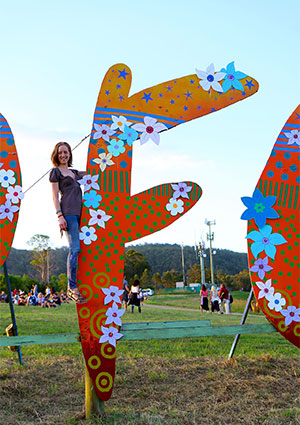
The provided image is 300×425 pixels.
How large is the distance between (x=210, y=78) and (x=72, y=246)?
7.67 feet

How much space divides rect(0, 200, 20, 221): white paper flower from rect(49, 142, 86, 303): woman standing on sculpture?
0.47 meters

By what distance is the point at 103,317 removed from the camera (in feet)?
12.9

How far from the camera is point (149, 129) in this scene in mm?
4348

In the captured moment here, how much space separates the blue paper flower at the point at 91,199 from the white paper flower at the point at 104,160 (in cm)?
28

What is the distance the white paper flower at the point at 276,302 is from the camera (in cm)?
446

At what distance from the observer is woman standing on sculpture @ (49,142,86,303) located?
13.0 feet

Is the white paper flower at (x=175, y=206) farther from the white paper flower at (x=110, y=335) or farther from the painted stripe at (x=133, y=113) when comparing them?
the white paper flower at (x=110, y=335)

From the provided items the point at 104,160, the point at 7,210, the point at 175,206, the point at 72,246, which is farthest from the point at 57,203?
the point at 175,206

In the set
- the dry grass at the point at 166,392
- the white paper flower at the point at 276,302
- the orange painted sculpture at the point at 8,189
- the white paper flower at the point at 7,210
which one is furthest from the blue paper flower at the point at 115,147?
the dry grass at the point at 166,392

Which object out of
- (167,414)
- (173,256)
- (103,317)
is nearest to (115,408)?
(167,414)

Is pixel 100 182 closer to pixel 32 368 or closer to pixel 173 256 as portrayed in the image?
pixel 32 368

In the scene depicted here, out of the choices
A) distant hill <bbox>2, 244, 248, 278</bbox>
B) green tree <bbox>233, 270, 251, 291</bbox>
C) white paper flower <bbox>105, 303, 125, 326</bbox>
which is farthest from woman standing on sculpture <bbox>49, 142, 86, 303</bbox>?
distant hill <bbox>2, 244, 248, 278</bbox>

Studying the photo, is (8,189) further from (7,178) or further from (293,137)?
Result: (293,137)

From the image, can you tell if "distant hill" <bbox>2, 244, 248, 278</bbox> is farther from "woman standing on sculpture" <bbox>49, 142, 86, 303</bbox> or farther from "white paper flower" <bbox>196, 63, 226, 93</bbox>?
"white paper flower" <bbox>196, 63, 226, 93</bbox>
